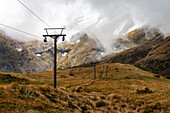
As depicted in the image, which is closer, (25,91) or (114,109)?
(25,91)

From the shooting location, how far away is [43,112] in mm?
10227

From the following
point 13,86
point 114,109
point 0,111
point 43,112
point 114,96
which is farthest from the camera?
point 114,96

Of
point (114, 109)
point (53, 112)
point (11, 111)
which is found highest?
point (11, 111)

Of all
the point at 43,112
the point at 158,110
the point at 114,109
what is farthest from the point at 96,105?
the point at 43,112

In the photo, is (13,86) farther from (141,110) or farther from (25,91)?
(141,110)

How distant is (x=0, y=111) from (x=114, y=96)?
2101 cm

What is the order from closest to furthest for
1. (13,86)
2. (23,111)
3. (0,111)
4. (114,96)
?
(0,111)
(23,111)
(13,86)
(114,96)

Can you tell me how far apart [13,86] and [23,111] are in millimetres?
9484

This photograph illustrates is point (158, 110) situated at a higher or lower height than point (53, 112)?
lower

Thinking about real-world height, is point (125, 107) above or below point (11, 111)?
below

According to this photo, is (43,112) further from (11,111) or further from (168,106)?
(168,106)

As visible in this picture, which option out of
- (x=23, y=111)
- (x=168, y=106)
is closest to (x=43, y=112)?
(x=23, y=111)

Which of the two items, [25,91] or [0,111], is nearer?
[0,111]

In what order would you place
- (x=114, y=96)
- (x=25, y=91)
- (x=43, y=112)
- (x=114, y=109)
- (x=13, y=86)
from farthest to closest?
(x=114, y=96)
(x=114, y=109)
(x=13, y=86)
(x=25, y=91)
(x=43, y=112)
